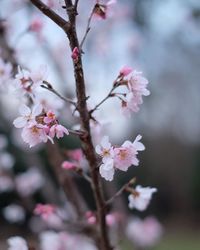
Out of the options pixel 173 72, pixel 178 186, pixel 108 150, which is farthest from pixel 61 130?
pixel 178 186

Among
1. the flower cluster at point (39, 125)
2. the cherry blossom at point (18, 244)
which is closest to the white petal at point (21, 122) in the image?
the flower cluster at point (39, 125)

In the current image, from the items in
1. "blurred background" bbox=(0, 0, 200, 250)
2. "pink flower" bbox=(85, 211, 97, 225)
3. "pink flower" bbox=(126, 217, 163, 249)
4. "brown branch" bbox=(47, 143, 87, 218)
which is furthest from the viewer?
"blurred background" bbox=(0, 0, 200, 250)

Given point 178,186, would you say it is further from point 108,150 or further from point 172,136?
point 108,150

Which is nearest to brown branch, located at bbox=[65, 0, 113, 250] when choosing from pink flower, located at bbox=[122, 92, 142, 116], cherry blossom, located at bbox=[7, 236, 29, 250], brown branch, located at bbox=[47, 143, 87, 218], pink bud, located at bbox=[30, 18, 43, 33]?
pink flower, located at bbox=[122, 92, 142, 116]

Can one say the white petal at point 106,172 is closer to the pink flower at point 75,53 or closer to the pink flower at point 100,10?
the pink flower at point 75,53

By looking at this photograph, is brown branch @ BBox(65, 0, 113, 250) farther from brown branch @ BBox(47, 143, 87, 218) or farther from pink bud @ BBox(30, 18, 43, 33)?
pink bud @ BBox(30, 18, 43, 33)

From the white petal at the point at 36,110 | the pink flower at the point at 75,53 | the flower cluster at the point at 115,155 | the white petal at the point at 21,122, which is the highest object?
the pink flower at the point at 75,53

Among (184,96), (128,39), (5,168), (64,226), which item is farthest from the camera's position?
(184,96)
